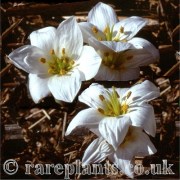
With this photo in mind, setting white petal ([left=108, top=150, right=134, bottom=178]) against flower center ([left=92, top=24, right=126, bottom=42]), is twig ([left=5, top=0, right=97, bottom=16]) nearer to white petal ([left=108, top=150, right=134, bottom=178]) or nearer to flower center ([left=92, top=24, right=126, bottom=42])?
flower center ([left=92, top=24, right=126, bottom=42])

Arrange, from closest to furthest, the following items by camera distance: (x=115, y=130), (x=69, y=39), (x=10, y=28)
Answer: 1. (x=115, y=130)
2. (x=69, y=39)
3. (x=10, y=28)

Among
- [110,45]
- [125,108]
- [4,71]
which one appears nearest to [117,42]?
[110,45]

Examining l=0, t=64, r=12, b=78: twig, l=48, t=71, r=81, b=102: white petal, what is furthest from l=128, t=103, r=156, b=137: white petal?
l=0, t=64, r=12, b=78: twig

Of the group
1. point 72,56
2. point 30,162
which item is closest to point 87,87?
point 72,56

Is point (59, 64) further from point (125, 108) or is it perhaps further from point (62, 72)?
point (125, 108)

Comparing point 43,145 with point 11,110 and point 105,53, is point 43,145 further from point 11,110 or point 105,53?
point 105,53

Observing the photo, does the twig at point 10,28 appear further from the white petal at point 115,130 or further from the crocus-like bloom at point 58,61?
the white petal at point 115,130
